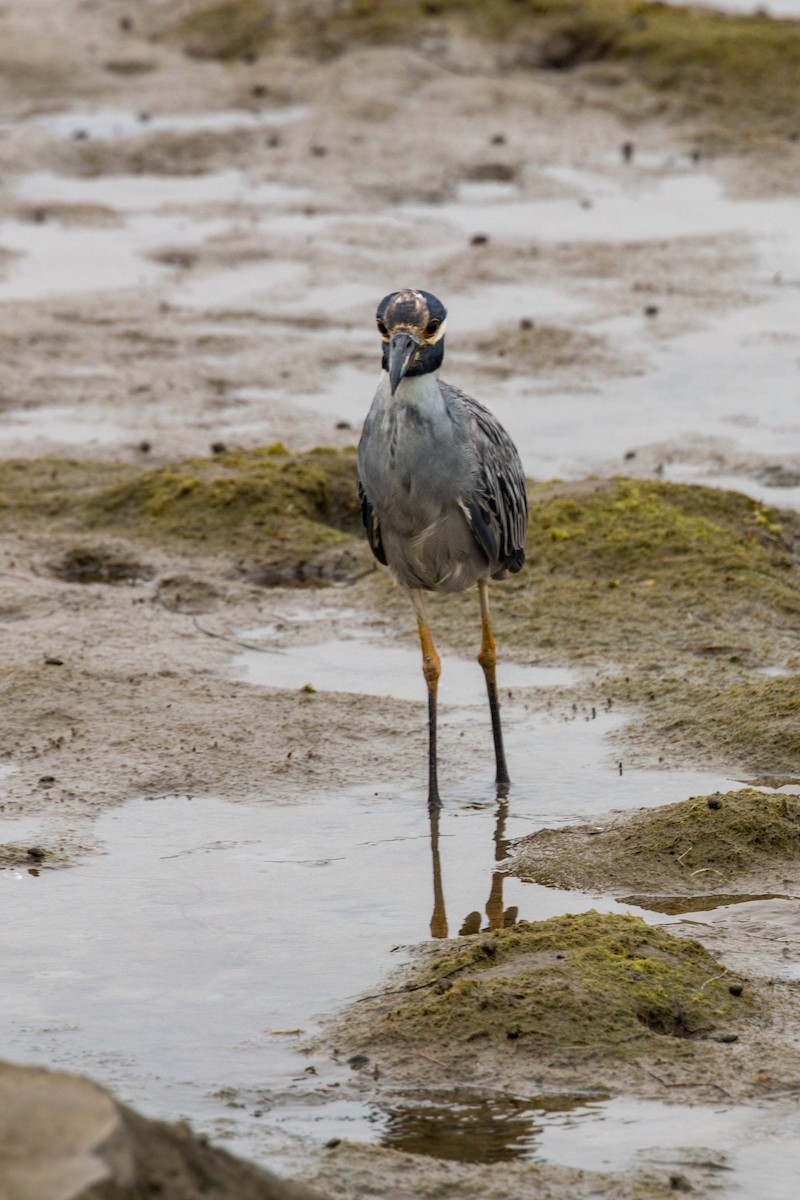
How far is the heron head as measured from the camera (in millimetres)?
6168

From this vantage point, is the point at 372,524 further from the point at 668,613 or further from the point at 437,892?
the point at 668,613

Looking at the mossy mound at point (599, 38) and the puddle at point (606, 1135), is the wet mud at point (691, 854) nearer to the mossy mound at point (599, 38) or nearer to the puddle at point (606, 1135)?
the puddle at point (606, 1135)

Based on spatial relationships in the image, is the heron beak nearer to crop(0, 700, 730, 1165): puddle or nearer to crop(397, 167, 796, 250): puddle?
crop(0, 700, 730, 1165): puddle

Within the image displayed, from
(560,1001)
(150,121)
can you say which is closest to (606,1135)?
(560,1001)

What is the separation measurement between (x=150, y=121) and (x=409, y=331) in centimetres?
1404

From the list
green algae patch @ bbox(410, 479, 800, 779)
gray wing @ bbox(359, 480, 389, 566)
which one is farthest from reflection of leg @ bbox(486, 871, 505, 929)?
gray wing @ bbox(359, 480, 389, 566)

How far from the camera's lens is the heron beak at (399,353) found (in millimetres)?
6160

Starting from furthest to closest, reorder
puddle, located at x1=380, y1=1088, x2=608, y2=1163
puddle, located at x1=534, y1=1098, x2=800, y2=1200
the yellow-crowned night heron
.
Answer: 1. the yellow-crowned night heron
2. puddle, located at x1=380, y1=1088, x2=608, y2=1163
3. puddle, located at x1=534, y1=1098, x2=800, y2=1200

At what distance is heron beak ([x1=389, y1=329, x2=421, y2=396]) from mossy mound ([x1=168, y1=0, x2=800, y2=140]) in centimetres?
1289

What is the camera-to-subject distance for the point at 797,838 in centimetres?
607

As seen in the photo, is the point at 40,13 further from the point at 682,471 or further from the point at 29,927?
the point at 29,927

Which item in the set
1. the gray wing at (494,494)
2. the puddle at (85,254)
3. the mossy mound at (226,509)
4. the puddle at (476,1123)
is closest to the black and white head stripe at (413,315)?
the gray wing at (494,494)

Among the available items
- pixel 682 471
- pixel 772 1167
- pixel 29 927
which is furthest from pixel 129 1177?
pixel 682 471

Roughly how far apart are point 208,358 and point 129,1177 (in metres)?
10.4
